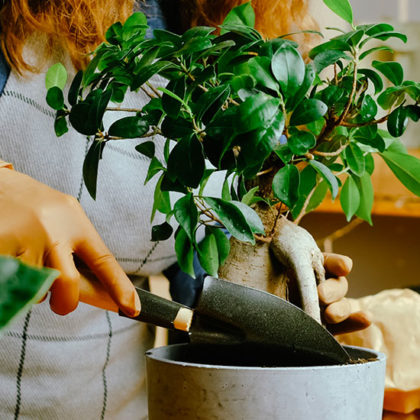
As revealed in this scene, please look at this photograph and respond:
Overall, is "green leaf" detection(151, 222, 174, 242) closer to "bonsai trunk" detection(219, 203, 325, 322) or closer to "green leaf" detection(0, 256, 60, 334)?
"bonsai trunk" detection(219, 203, 325, 322)

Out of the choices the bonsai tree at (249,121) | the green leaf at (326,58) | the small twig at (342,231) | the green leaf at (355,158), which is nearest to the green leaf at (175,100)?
the bonsai tree at (249,121)

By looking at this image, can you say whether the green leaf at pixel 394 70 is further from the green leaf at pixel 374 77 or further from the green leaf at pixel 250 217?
the green leaf at pixel 250 217

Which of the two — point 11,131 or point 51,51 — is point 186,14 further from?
point 11,131

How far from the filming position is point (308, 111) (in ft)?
1.33

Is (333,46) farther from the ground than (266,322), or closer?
farther from the ground

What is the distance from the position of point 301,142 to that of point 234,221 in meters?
0.08

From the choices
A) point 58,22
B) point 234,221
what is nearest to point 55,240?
point 234,221

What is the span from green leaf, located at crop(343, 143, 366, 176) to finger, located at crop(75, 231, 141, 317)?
10.1 inches

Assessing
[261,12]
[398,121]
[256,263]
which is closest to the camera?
[398,121]

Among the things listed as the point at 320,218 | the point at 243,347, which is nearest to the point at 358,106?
the point at 243,347

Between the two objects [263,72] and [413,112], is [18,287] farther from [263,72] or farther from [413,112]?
[413,112]

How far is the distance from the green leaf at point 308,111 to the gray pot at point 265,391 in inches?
7.4

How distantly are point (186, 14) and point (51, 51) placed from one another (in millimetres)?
248

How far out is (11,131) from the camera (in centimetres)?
80
